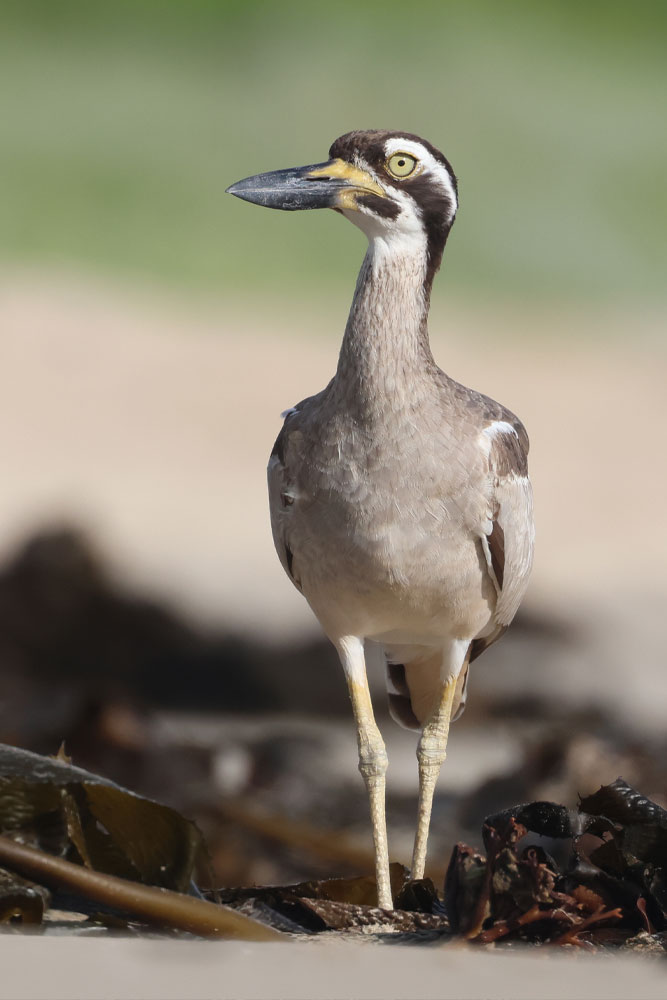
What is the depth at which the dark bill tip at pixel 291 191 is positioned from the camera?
6.63 ft

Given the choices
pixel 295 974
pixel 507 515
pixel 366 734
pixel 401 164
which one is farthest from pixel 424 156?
pixel 295 974

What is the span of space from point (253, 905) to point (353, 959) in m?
0.55

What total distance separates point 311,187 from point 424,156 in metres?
0.21

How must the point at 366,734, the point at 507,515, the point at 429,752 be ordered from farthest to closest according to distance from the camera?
the point at 429,752 < the point at 366,734 < the point at 507,515

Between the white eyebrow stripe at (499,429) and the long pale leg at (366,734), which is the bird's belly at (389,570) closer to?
the long pale leg at (366,734)

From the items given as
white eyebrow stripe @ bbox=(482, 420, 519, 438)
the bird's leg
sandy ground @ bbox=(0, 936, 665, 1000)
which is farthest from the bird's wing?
sandy ground @ bbox=(0, 936, 665, 1000)

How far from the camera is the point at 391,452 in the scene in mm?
2051

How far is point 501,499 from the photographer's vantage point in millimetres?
2154

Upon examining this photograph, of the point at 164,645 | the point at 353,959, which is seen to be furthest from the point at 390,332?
the point at 164,645

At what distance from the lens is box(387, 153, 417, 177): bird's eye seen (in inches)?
81.3

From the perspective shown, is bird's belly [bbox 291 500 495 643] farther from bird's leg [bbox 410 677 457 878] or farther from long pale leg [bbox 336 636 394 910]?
bird's leg [bbox 410 677 457 878]

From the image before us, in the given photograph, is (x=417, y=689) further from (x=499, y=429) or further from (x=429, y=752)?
(x=499, y=429)

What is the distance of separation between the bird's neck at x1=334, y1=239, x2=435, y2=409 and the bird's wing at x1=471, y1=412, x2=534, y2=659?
0.20 m

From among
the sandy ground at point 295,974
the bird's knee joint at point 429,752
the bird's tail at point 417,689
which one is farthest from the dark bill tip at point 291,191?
the sandy ground at point 295,974
